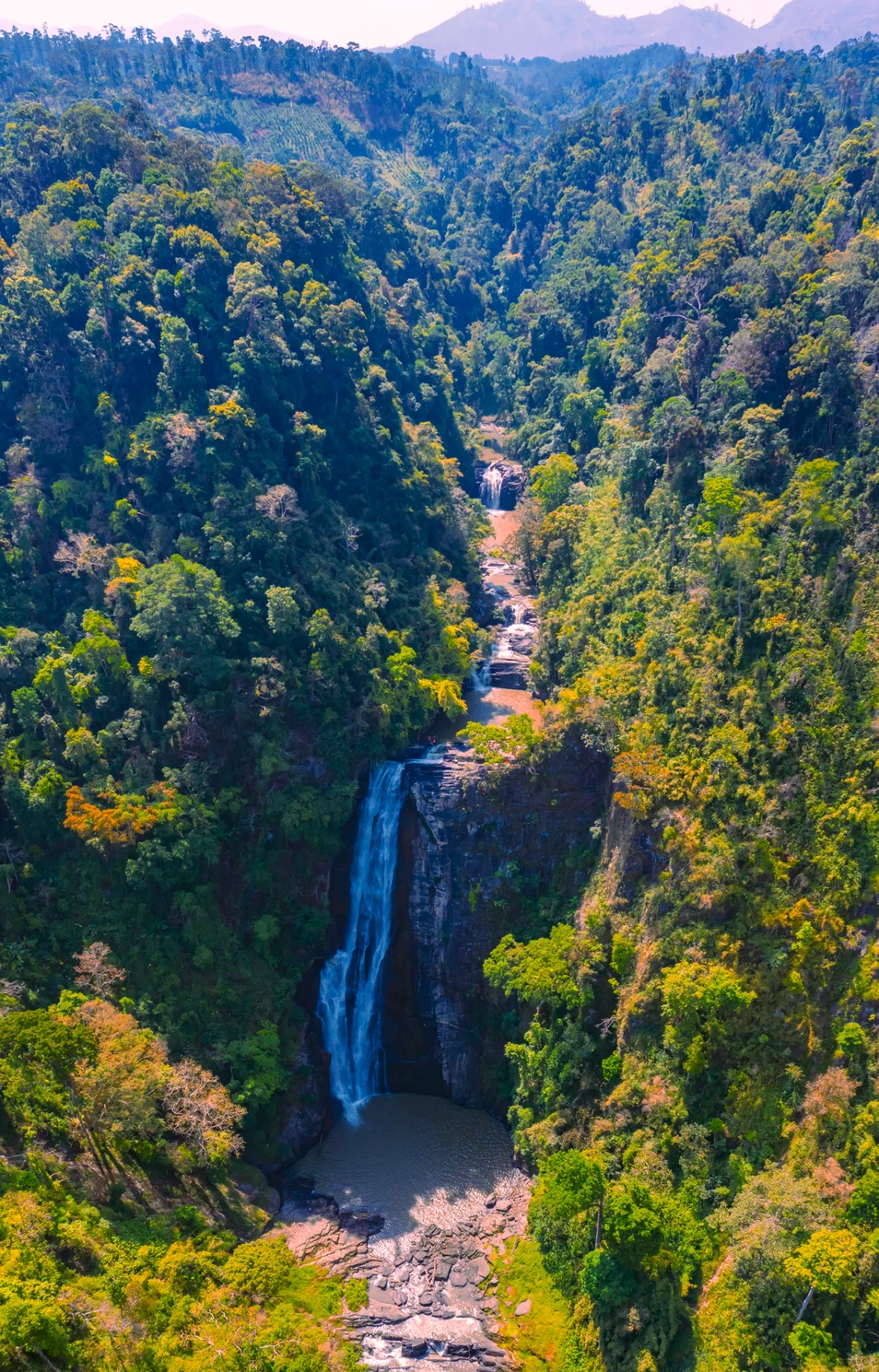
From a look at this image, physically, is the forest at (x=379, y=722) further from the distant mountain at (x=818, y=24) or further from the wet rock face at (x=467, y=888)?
the distant mountain at (x=818, y=24)

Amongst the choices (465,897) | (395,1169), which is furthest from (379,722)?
(395,1169)

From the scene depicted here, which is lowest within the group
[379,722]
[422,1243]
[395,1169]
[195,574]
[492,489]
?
[395,1169]

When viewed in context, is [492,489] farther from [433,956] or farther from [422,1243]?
[422,1243]

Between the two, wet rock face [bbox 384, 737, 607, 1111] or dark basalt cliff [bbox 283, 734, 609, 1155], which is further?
wet rock face [bbox 384, 737, 607, 1111]

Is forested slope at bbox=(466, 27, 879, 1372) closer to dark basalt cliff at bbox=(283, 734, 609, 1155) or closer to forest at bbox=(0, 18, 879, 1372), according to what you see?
forest at bbox=(0, 18, 879, 1372)

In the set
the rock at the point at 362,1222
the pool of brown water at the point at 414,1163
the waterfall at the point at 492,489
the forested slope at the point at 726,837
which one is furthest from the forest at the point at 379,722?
the waterfall at the point at 492,489

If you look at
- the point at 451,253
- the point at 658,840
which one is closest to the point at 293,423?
the point at 658,840

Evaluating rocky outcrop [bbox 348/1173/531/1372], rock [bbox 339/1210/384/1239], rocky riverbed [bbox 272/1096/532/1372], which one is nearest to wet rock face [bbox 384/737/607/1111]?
rocky riverbed [bbox 272/1096/532/1372]
